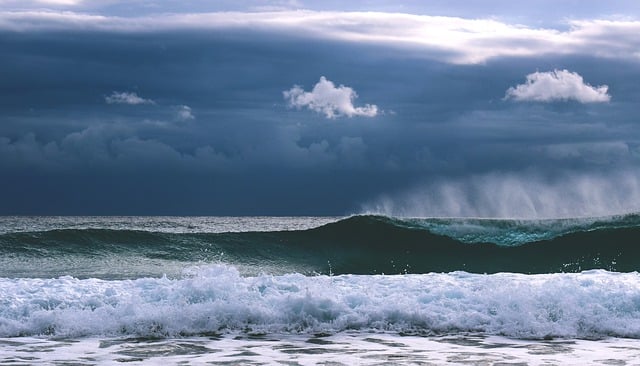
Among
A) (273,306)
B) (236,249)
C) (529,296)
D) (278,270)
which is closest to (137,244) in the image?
(236,249)

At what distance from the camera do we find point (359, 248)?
21.4m

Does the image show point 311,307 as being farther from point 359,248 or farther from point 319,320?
point 359,248

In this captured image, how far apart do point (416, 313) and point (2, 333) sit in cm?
537

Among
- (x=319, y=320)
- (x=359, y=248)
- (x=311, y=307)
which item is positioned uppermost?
(x=359, y=248)

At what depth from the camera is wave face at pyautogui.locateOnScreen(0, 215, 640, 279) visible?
1855cm

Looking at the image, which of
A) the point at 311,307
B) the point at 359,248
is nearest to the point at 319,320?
the point at 311,307

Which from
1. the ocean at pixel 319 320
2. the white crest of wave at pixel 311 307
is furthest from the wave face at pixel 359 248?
the white crest of wave at pixel 311 307

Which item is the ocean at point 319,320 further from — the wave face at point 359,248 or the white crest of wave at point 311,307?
the wave face at point 359,248

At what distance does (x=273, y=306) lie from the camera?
400 inches

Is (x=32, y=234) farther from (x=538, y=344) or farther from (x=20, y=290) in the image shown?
(x=538, y=344)

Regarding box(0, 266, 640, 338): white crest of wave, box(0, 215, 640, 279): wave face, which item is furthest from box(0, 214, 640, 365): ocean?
box(0, 215, 640, 279): wave face

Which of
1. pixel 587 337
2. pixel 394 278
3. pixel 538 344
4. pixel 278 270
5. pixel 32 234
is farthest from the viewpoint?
pixel 32 234

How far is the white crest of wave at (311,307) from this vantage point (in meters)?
9.48

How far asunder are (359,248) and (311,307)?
11.4 meters
